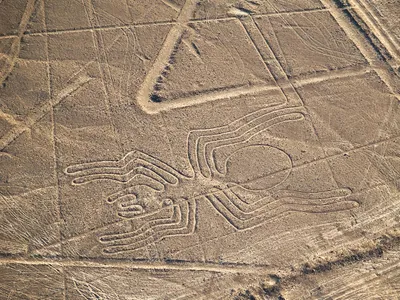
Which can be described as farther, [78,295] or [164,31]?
[164,31]

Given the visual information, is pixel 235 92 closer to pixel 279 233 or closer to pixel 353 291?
pixel 279 233

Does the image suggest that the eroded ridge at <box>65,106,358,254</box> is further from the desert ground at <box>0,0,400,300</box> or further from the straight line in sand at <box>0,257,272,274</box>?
the straight line in sand at <box>0,257,272,274</box>

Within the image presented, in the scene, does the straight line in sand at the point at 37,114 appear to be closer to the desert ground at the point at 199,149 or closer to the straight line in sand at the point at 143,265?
the desert ground at the point at 199,149

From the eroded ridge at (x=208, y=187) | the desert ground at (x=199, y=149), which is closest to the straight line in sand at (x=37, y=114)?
the desert ground at (x=199, y=149)

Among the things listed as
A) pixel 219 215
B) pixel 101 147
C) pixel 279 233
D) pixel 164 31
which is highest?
pixel 164 31

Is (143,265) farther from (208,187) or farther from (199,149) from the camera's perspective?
(199,149)

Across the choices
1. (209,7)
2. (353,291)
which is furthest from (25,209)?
(353,291)

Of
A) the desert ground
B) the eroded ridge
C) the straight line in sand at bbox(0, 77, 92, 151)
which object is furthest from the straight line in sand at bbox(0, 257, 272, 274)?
the straight line in sand at bbox(0, 77, 92, 151)
